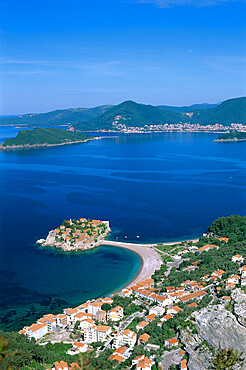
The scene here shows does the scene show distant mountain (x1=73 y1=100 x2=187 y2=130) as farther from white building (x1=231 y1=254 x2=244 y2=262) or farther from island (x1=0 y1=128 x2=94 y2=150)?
white building (x1=231 y1=254 x2=244 y2=262)

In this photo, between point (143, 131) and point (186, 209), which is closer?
point (186, 209)

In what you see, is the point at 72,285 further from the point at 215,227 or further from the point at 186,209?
the point at 186,209

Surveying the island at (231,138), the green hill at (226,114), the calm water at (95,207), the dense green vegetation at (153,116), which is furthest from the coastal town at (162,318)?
the green hill at (226,114)

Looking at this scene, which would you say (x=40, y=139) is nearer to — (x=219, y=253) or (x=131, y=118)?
(x=131, y=118)

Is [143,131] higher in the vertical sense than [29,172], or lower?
higher

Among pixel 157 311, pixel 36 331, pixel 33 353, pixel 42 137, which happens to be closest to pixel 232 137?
pixel 42 137

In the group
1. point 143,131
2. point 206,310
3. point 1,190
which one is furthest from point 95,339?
point 143,131

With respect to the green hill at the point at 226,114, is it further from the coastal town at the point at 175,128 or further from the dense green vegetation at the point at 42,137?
the dense green vegetation at the point at 42,137

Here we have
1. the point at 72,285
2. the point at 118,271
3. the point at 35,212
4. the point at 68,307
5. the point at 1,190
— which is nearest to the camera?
the point at 68,307
